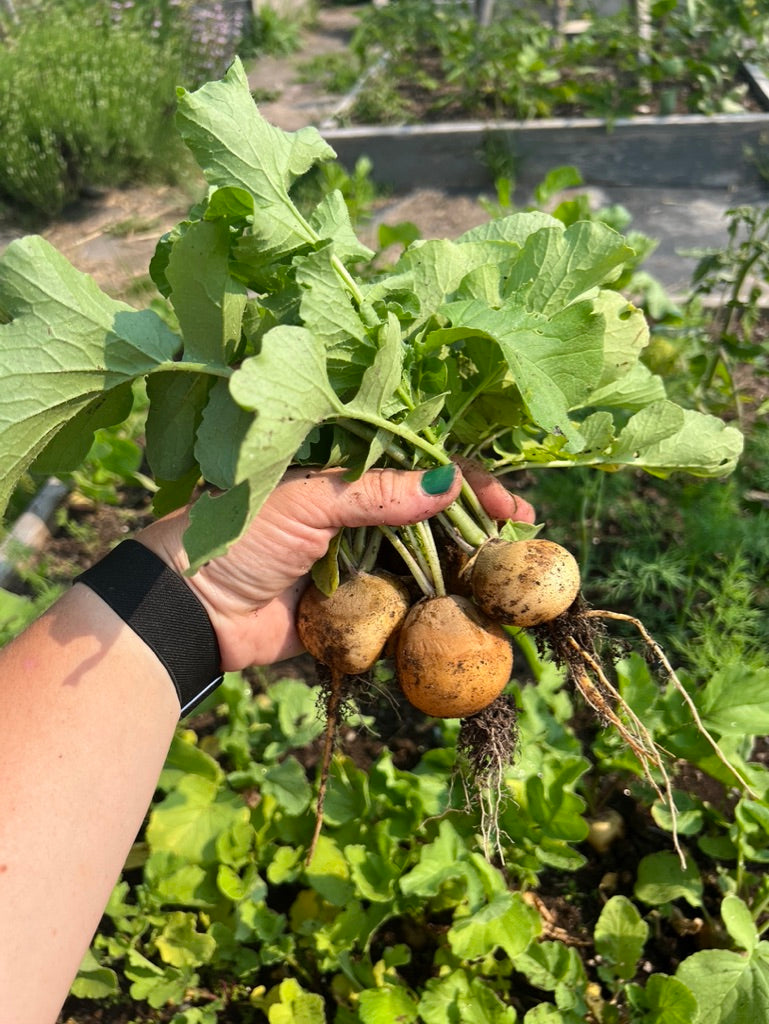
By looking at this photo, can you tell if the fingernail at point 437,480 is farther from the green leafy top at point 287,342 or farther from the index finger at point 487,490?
the index finger at point 487,490

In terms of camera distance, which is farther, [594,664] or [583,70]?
[583,70]

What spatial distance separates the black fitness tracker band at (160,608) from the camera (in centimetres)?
169

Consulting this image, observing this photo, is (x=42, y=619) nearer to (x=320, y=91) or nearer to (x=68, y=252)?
(x=68, y=252)

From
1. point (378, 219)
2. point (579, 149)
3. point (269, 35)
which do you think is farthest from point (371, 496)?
point (269, 35)

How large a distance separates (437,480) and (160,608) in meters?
0.64

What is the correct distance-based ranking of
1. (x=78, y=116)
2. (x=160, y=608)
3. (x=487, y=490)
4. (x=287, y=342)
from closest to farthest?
(x=287, y=342), (x=160, y=608), (x=487, y=490), (x=78, y=116)

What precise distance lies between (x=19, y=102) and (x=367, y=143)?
2.78m

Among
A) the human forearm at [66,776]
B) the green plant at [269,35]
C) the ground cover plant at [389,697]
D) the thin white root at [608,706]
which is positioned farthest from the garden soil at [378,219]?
the human forearm at [66,776]

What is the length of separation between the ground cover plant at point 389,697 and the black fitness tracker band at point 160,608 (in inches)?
7.8

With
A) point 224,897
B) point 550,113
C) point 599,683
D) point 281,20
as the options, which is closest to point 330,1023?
point 224,897

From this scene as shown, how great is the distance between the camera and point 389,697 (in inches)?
83.0

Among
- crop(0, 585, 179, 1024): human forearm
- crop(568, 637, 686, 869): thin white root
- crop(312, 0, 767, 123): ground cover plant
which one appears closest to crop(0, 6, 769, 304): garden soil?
crop(312, 0, 767, 123): ground cover plant

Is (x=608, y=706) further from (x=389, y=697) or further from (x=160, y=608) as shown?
(x=160, y=608)

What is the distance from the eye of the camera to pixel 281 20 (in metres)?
9.84
